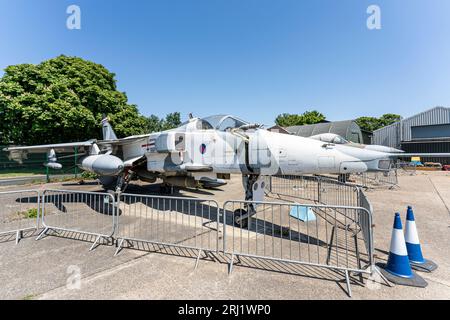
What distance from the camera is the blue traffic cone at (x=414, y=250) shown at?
3666 millimetres

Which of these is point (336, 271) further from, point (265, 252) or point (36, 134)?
point (36, 134)

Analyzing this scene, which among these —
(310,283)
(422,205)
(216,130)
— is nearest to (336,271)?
(310,283)

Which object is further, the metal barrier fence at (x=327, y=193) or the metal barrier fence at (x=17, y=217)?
the metal barrier fence at (x=327, y=193)

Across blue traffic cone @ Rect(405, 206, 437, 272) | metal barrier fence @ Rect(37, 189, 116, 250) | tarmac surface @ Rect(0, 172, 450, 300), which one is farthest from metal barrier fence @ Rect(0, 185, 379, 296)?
blue traffic cone @ Rect(405, 206, 437, 272)

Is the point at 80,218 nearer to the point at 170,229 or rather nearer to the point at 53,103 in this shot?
the point at 170,229

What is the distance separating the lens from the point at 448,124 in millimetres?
32812

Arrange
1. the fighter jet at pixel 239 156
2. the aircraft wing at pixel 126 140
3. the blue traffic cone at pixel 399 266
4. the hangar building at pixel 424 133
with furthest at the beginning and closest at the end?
the hangar building at pixel 424 133, the aircraft wing at pixel 126 140, the fighter jet at pixel 239 156, the blue traffic cone at pixel 399 266

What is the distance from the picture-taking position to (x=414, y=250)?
379 cm

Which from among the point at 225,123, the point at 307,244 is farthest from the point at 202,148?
the point at 307,244

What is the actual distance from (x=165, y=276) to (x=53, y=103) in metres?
21.1

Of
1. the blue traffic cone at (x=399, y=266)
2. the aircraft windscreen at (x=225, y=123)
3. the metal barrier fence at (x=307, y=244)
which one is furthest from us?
the aircraft windscreen at (x=225, y=123)

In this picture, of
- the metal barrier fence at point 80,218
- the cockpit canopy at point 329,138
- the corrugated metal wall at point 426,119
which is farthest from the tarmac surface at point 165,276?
the corrugated metal wall at point 426,119

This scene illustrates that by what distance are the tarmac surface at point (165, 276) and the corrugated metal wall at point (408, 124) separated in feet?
129

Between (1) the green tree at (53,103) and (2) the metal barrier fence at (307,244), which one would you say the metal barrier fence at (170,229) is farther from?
(1) the green tree at (53,103)
